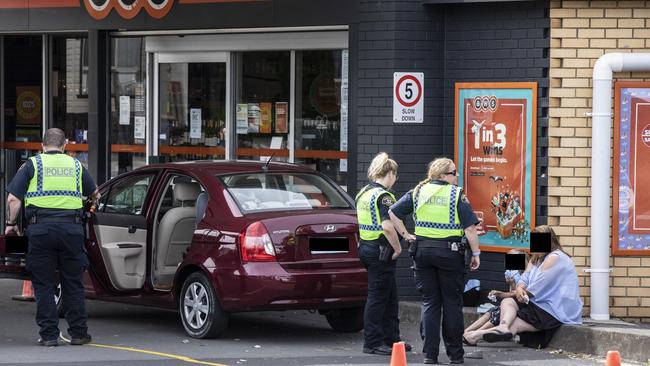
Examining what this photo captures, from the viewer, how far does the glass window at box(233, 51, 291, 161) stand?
15.2 m

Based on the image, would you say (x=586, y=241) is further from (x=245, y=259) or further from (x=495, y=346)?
(x=245, y=259)

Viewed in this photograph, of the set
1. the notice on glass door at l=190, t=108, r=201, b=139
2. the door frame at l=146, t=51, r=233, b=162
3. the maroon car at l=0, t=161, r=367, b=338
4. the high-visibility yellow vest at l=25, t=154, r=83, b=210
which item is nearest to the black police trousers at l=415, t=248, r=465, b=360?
the maroon car at l=0, t=161, r=367, b=338

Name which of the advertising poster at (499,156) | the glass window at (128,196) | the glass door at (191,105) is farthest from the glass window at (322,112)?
the glass window at (128,196)

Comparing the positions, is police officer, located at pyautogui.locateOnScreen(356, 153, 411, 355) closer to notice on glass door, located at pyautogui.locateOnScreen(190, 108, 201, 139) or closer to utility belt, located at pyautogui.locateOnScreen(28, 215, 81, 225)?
utility belt, located at pyautogui.locateOnScreen(28, 215, 81, 225)

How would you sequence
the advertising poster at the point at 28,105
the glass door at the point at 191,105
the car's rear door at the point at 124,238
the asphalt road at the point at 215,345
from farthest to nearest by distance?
the advertising poster at the point at 28,105 → the glass door at the point at 191,105 → the car's rear door at the point at 124,238 → the asphalt road at the point at 215,345

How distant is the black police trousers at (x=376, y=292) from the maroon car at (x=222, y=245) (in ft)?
1.50

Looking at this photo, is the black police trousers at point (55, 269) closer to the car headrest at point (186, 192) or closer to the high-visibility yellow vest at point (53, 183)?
the high-visibility yellow vest at point (53, 183)

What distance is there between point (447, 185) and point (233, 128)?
6.02 metres

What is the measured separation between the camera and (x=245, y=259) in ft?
34.9

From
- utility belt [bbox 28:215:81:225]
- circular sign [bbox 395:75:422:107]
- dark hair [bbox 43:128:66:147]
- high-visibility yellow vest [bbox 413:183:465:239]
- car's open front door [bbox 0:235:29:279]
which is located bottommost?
car's open front door [bbox 0:235:29:279]

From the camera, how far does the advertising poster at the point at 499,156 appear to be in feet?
41.9

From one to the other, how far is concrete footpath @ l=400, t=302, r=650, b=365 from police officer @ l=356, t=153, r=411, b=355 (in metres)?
1.61

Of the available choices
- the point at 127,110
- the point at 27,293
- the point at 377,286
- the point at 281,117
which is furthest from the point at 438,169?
the point at 127,110

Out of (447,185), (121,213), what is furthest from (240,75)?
(447,185)
